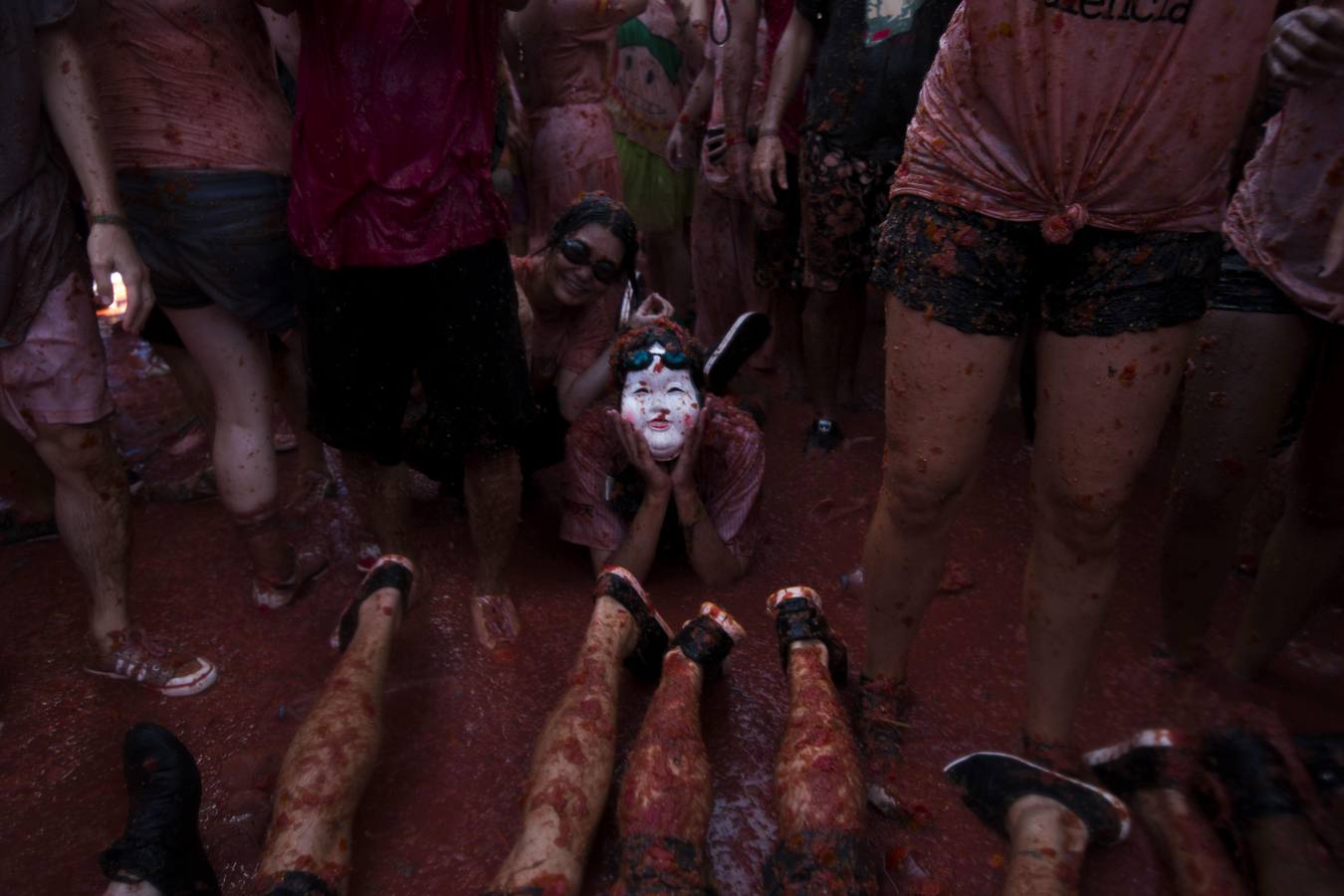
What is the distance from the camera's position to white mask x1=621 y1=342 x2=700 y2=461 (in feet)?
8.79

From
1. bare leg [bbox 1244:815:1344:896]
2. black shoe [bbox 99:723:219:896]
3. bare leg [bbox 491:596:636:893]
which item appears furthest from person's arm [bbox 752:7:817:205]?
black shoe [bbox 99:723:219:896]

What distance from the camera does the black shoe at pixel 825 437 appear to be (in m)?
3.71

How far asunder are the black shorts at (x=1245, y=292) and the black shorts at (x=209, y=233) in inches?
88.9

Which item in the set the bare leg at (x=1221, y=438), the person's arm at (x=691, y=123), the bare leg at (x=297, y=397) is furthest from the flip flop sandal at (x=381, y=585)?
the person's arm at (x=691, y=123)

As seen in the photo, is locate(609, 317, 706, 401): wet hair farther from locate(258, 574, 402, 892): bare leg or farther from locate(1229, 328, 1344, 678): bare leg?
locate(1229, 328, 1344, 678): bare leg

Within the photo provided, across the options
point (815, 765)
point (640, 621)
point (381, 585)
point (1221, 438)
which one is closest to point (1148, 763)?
point (815, 765)

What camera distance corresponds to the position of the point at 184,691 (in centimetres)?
230

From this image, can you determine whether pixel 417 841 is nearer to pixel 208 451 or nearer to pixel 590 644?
pixel 590 644

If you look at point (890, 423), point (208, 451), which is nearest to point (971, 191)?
point (890, 423)

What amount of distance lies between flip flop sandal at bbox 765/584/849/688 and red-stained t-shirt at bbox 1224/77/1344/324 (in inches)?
50.4

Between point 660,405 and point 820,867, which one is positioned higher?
point 660,405

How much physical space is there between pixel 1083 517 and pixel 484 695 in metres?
1.53

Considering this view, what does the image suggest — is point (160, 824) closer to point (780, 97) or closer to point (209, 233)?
point (209, 233)

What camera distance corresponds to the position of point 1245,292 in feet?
6.57
